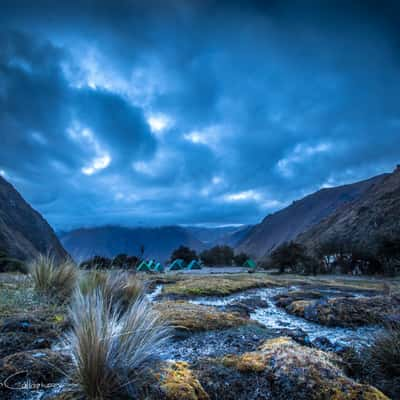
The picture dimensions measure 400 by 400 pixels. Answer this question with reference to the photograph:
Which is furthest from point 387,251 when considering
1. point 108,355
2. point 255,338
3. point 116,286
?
point 108,355

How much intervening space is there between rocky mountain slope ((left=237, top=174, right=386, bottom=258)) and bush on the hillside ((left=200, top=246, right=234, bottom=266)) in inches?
2458

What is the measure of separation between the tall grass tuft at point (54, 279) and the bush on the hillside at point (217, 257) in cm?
3700

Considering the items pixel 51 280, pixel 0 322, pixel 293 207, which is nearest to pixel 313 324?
pixel 0 322

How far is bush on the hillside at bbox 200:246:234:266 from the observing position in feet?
136

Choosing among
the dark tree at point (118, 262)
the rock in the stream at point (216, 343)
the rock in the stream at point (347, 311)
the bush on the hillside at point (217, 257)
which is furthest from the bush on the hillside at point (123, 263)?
the bush on the hillside at point (217, 257)

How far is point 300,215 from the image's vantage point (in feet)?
389

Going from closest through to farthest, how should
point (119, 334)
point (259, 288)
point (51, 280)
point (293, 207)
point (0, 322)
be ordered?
1. point (119, 334)
2. point (0, 322)
3. point (51, 280)
4. point (259, 288)
5. point (293, 207)

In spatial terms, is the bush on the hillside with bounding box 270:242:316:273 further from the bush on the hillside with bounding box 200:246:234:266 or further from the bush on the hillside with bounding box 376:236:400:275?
the bush on the hillside with bounding box 200:246:234:266

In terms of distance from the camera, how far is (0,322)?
311 cm

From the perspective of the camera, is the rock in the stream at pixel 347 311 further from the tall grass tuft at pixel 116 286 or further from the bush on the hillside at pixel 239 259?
the bush on the hillside at pixel 239 259

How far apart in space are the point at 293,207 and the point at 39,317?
455 feet

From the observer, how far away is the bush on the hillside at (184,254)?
1480 inches

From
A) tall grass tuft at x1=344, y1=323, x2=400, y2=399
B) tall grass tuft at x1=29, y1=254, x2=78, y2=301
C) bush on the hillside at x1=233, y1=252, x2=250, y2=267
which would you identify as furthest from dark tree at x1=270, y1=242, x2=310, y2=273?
tall grass tuft at x1=344, y1=323, x2=400, y2=399

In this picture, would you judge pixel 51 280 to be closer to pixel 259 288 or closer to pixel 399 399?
pixel 399 399
